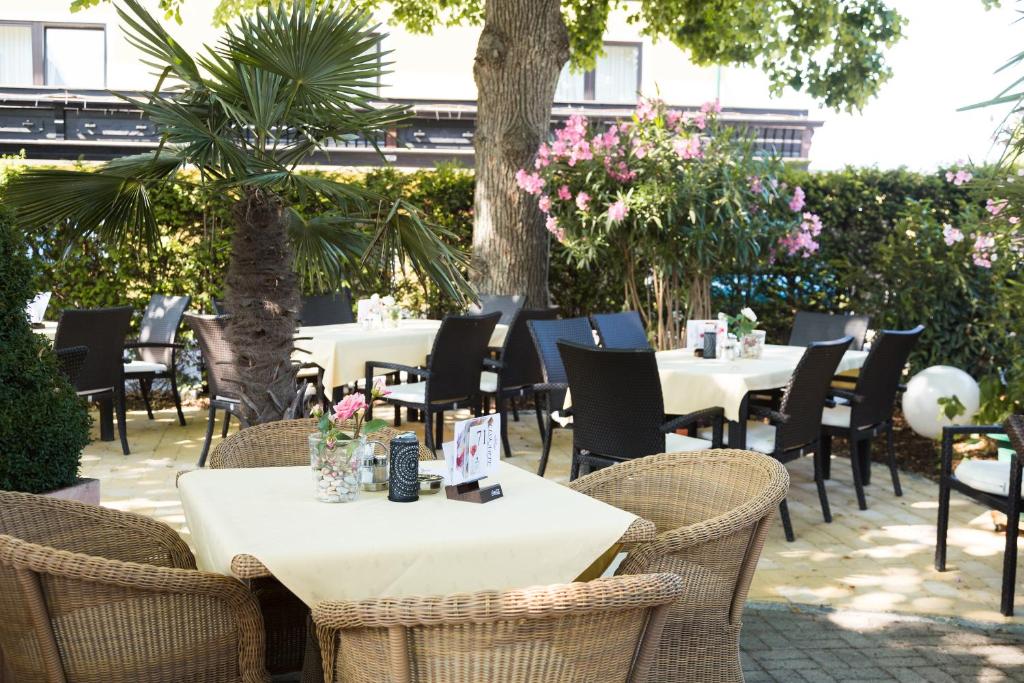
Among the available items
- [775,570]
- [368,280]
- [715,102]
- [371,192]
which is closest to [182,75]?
[371,192]

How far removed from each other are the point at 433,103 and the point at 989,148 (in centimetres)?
1601

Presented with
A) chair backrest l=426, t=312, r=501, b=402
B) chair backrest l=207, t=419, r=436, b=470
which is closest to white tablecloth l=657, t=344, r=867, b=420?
chair backrest l=426, t=312, r=501, b=402

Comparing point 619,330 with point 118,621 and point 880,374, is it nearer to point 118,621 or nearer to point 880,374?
point 880,374

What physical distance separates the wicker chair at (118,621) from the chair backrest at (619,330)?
438 centimetres

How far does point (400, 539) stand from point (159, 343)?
248 inches

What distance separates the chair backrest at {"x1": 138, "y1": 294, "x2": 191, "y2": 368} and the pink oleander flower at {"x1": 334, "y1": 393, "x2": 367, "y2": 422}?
571 cm

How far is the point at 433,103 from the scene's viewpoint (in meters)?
17.5

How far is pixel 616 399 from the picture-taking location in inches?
191

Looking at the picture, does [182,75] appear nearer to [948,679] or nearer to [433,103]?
[948,679]

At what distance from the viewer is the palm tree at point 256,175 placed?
456 centimetres

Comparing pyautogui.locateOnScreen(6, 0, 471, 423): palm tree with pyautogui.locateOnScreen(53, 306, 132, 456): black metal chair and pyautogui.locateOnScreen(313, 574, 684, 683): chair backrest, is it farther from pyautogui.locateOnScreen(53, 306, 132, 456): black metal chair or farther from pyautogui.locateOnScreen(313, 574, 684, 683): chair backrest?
pyautogui.locateOnScreen(313, 574, 684, 683): chair backrest

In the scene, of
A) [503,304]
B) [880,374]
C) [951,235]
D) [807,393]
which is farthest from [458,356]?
[951,235]

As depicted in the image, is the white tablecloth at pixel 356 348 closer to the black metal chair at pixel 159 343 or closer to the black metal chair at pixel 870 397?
the black metal chair at pixel 159 343

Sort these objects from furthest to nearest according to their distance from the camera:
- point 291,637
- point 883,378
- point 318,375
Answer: point 318,375
point 883,378
point 291,637
